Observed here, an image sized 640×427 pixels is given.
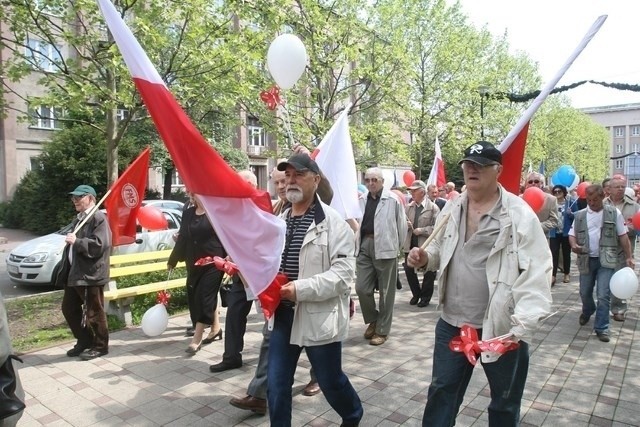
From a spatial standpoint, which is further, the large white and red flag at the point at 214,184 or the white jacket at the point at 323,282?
the white jacket at the point at 323,282

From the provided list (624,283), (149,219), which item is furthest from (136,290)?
(624,283)

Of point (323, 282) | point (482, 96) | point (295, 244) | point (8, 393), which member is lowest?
point (8, 393)

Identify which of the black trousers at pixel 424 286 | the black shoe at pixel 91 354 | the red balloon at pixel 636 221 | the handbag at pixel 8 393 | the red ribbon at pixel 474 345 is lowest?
the black shoe at pixel 91 354

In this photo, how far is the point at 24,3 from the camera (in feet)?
24.3

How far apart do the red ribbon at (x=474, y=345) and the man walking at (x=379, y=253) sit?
3.38 meters

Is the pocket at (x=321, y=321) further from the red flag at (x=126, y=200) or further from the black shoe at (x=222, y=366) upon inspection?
the red flag at (x=126, y=200)

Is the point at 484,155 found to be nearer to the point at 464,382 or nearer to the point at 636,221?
the point at 464,382

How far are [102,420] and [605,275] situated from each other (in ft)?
20.2

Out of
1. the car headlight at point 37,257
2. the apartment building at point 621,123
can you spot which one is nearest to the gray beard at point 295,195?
the car headlight at point 37,257

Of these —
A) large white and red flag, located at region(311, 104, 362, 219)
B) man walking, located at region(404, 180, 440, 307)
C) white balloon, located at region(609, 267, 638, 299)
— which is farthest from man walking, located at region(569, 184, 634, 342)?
large white and red flag, located at region(311, 104, 362, 219)

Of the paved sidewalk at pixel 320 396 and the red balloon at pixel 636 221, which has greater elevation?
the red balloon at pixel 636 221

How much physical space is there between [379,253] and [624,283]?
3.11 meters

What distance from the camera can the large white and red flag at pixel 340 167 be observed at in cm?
550

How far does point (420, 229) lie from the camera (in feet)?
26.8
